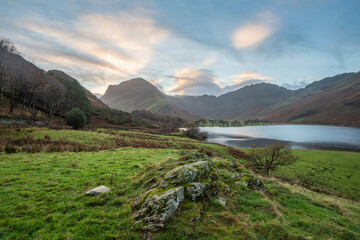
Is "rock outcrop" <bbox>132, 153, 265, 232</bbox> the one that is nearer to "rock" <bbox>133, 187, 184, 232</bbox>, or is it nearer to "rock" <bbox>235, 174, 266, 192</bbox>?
"rock" <bbox>133, 187, 184, 232</bbox>

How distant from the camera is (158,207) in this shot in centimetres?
567

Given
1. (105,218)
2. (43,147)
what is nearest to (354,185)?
(105,218)

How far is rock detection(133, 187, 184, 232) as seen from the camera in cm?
528

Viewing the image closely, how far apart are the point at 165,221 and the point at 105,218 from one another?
266 centimetres

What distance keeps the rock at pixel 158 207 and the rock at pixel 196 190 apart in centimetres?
49

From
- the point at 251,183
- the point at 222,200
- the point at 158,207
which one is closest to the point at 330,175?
the point at 251,183

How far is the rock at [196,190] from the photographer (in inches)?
265

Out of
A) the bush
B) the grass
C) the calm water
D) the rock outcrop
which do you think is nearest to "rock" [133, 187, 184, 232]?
the rock outcrop

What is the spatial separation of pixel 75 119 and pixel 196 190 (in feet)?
147

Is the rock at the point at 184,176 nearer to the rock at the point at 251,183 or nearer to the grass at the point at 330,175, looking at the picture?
the rock at the point at 251,183

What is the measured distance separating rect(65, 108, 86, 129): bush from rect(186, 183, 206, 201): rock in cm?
4430

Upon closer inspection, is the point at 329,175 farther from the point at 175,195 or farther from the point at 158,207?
the point at 158,207

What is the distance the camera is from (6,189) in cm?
827

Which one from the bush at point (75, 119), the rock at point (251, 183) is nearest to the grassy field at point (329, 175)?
the rock at point (251, 183)
